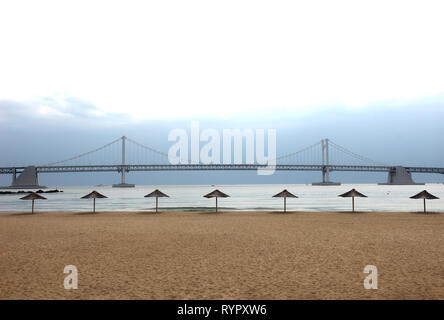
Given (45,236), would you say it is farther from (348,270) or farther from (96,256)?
(348,270)

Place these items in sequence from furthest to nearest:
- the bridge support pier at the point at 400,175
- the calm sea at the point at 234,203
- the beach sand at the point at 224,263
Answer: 1. the bridge support pier at the point at 400,175
2. the calm sea at the point at 234,203
3. the beach sand at the point at 224,263

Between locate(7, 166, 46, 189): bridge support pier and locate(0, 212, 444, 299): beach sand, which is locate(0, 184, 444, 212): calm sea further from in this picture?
locate(7, 166, 46, 189): bridge support pier

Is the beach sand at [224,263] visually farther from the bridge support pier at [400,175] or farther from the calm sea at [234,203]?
the bridge support pier at [400,175]

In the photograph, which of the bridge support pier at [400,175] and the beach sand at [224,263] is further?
the bridge support pier at [400,175]

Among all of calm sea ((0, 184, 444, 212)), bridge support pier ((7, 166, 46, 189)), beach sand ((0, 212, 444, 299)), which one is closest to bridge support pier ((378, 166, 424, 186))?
calm sea ((0, 184, 444, 212))

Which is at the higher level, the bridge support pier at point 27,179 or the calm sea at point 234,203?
the bridge support pier at point 27,179

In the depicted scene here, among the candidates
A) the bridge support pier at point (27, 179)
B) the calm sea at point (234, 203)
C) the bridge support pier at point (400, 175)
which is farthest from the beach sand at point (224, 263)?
the bridge support pier at point (400, 175)

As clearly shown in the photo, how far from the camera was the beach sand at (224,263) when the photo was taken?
597cm

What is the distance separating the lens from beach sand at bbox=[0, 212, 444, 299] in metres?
5.97

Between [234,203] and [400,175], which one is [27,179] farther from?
[400,175]

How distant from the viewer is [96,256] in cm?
909

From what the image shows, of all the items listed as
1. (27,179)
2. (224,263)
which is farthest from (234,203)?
(27,179)

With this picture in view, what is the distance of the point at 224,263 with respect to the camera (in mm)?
8164
